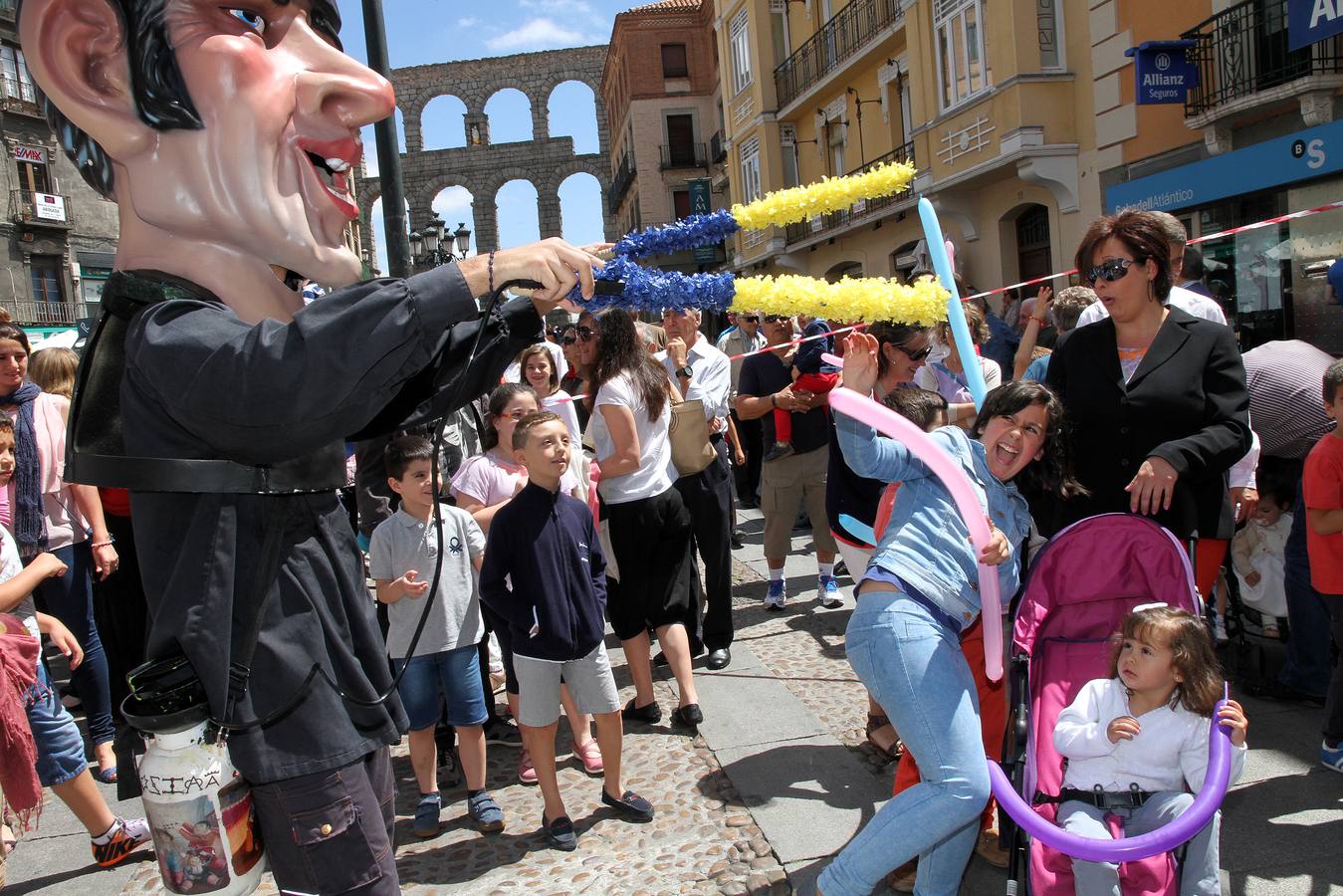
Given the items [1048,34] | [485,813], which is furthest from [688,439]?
[1048,34]

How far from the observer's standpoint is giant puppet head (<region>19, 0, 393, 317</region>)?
5.81ft

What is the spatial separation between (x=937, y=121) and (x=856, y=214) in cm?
371

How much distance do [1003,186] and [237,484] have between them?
14645mm

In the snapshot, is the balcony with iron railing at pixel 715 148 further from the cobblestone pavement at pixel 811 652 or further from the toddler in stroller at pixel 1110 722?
the toddler in stroller at pixel 1110 722

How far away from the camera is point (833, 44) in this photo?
1994 cm

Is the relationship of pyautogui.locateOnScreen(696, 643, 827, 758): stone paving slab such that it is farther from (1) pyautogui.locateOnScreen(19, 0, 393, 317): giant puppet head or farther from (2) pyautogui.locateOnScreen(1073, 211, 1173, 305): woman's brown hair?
(1) pyautogui.locateOnScreen(19, 0, 393, 317): giant puppet head

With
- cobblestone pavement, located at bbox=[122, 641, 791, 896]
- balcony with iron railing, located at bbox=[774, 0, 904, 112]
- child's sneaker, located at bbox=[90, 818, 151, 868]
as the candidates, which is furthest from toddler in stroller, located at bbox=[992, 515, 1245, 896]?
balcony with iron railing, located at bbox=[774, 0, 904, 112]

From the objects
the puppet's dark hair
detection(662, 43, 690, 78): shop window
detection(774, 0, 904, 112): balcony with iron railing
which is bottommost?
the puppet's dark hair

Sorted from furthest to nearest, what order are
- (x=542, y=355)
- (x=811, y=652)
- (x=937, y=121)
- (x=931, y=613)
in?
(x=937, y=121) < (x=542, y=355) < (x=811, y=652) < (x=931, y=613)

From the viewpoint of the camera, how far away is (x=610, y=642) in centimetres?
623

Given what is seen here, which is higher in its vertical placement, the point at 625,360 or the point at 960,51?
the point at 960,51

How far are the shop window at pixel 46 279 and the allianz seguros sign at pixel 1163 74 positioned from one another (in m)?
31.4

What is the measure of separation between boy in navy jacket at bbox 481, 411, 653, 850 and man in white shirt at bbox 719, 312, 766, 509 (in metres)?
4.30

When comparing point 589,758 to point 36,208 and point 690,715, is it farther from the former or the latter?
point 36,208
